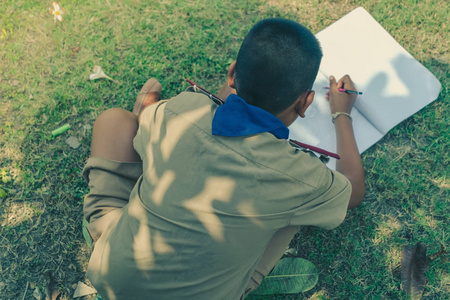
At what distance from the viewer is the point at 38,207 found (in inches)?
96.9

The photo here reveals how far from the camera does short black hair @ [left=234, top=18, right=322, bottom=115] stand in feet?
4.80

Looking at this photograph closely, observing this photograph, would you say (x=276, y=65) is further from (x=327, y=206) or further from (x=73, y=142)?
(x=73, y=142)

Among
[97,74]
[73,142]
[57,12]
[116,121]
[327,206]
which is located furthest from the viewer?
[57,12]

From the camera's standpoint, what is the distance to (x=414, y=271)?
222 centimetres

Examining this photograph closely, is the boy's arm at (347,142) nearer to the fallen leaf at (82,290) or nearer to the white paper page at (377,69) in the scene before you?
the white paper page at (377,69)

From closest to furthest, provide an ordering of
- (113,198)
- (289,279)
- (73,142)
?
(113,198) → (289,279) → (73,142)

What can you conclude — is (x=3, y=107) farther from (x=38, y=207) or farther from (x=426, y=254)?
(x=426, y=254)

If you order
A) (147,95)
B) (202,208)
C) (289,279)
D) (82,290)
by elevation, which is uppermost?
(202,208)

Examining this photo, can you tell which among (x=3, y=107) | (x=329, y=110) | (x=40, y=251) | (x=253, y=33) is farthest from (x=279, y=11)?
(x=40, y=251)

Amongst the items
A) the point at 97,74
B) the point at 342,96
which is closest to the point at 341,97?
the point at 342,96

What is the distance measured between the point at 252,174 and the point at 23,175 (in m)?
1.84

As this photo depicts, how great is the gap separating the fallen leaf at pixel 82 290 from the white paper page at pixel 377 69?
203 centimetres

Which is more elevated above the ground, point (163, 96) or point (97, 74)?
point (97, 74)

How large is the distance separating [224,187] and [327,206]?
0.48 meters
